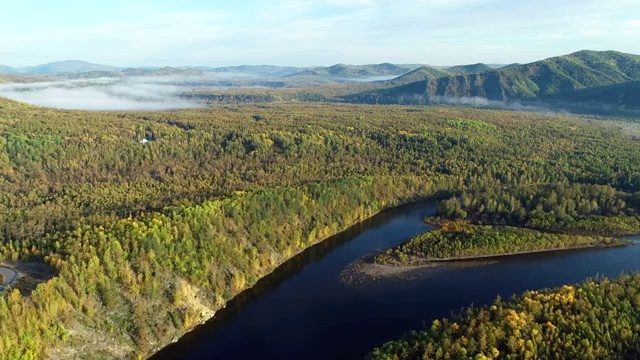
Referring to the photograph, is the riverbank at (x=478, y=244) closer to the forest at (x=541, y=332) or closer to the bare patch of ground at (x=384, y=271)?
the bare patch of ground at (x=384, y=271)

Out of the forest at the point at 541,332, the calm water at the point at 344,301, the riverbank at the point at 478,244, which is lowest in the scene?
the calm water at the point at 344,301

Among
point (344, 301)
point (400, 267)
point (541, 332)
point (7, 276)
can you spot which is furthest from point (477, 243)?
point (7, 276)

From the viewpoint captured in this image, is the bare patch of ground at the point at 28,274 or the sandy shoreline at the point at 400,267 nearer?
the bare patch of ground at the point at 28,274

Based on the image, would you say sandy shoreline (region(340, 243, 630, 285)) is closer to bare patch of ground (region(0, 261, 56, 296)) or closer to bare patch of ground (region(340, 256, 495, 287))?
bare patch of ground (region(340, 256, 495, 287))

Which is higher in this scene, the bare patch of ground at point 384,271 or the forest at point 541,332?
the forest at point 541,332

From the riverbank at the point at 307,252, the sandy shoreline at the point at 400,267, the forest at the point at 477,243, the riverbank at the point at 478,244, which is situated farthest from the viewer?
the forest at the point at 477,243

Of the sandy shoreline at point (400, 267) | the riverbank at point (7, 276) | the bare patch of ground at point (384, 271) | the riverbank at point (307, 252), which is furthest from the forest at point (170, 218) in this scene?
the sandy shoreline at point (400, 267)

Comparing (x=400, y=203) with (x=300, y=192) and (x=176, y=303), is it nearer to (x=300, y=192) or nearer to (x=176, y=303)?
(x=300, y=192)

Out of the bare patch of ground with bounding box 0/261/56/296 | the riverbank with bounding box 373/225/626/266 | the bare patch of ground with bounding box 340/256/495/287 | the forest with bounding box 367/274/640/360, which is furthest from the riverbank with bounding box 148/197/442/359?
the forest with bounding box 367/274/640/360

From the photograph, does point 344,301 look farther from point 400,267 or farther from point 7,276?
point 7,276
